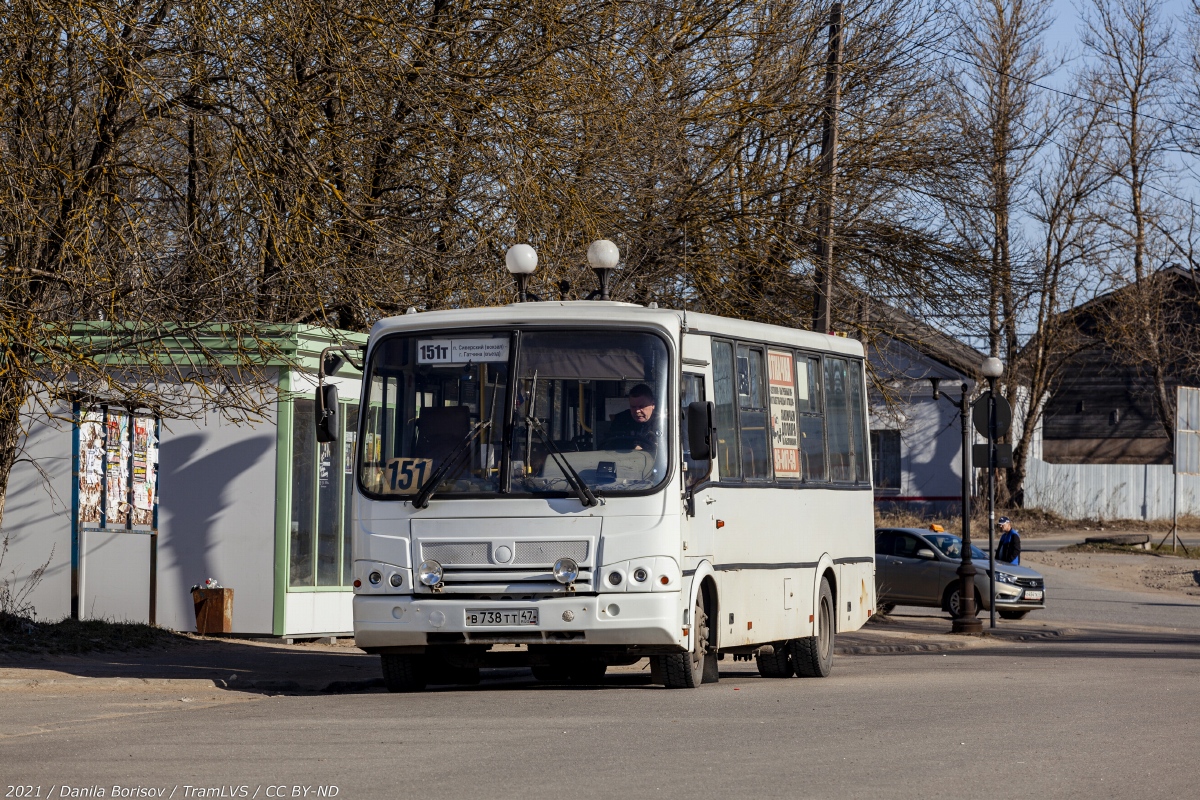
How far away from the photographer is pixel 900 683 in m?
15.6

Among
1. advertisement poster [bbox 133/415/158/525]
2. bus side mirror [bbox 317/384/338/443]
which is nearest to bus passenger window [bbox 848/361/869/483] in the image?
bus side mirror [bbox 317/384/338/443]

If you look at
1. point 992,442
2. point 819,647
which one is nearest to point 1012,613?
point 992,442

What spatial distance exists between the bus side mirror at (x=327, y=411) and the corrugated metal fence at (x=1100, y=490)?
46329 millimetres

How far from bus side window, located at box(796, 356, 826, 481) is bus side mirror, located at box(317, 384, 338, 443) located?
483cm

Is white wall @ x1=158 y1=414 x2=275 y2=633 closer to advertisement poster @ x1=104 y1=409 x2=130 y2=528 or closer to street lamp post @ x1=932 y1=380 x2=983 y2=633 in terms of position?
advertisement poster @ x1=104 y1=409 x2=130 y2=528

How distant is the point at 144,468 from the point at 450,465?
19.5 feet

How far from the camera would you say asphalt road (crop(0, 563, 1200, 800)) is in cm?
830

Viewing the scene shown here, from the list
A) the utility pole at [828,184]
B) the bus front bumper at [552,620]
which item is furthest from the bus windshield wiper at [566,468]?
the utility pole at [828,184]

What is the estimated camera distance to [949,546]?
2941 cm

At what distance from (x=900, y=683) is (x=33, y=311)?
318 inches

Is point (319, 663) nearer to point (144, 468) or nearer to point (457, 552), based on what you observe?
point (144, 468)

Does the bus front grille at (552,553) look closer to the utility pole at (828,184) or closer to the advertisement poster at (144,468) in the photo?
the advertisement poster at (144,468)

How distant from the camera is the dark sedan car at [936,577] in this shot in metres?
28.1

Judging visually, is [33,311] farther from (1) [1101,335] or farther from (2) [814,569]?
(1) [1101,335]
